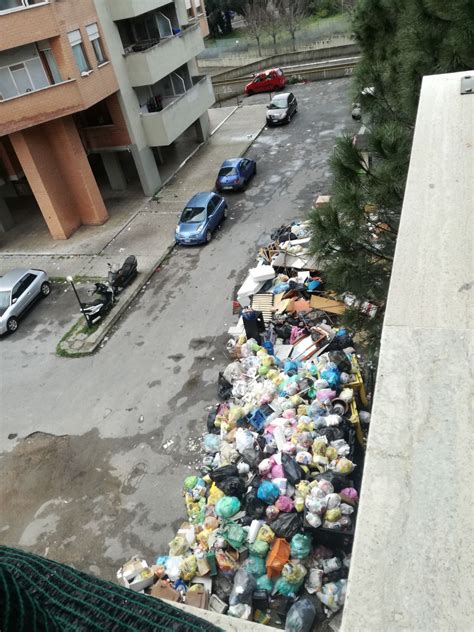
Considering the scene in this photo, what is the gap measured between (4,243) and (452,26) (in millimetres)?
18689

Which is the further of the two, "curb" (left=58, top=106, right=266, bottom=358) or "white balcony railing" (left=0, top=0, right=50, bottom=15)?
"white balcony railing" (left=0, top=0, right=50, bottom=15)

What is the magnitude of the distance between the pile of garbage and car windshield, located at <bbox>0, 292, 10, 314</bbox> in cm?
781

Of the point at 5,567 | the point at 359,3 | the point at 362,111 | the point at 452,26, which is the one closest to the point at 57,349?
the point at 362,111

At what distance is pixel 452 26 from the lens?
591cm

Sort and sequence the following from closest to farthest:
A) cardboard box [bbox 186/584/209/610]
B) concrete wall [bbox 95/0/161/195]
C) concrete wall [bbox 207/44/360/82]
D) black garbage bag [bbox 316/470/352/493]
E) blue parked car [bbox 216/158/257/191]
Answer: cardboard box [bbox 186/584/209/610] < black garbage bag [bbox 316/470/352/493] < concrete wall [bbox 95/0/161/195] < blue parked car [bbox 216/158/257/191] < concrete wall [bbox 207/44/360/82]


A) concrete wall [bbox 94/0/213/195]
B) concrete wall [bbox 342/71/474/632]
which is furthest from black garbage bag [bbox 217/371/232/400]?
concrete wall [bbox 94/0/213/195]

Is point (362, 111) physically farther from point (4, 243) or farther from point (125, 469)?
point (4, 243)

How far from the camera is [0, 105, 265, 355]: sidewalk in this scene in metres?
15.9

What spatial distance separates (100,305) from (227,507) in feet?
27.1

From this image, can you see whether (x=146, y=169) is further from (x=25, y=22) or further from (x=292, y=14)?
(x=292, y=14)

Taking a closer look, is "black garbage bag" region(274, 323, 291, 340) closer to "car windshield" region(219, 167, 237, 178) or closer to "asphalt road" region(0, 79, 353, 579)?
"asphalt road" region(0, 79, 353, 579)

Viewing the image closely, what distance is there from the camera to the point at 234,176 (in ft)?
65.9

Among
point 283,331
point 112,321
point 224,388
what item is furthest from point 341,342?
point 112,321

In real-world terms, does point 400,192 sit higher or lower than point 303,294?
higher
